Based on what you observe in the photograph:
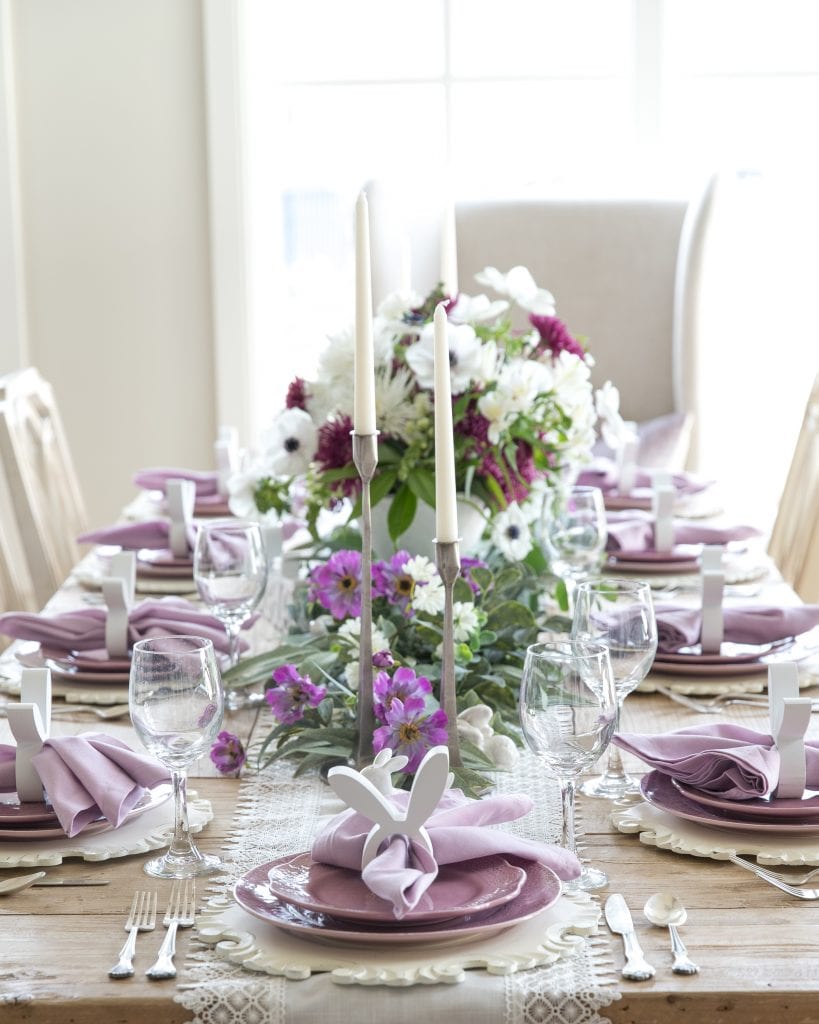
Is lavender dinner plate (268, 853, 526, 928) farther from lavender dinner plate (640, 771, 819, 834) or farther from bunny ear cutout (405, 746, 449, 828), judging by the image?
lavender dinner plate (640, 771, 819, 834)

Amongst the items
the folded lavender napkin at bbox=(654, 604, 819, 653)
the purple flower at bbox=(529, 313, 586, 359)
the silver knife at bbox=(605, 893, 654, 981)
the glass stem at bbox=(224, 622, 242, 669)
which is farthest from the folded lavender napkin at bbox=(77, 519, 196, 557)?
the silver knife at bbox=(605, 893, 654, 981)

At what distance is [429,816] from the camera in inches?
37.5

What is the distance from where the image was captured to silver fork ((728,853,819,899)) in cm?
99

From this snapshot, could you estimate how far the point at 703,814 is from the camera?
1.11 meters

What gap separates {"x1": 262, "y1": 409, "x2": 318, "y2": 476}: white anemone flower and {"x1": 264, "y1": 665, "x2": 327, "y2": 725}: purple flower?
40 centimetres

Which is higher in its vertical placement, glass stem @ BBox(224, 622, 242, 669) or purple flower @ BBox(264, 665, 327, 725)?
purple flower @ BBox(264, 665, 327, 725)

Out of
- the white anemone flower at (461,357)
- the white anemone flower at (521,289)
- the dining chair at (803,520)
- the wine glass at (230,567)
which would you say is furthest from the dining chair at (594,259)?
the wine glass at (230,567)

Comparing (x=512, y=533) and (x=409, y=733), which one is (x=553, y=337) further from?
(x=409, y=733)

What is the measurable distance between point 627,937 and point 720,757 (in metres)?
0.24

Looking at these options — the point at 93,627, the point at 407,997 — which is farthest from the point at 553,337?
the point at 407,997

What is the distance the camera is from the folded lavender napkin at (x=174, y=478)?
97.9 inches

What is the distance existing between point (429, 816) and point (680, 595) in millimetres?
999

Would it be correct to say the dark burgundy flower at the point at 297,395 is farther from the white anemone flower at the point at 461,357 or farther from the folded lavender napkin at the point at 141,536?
the folded lavender napkin at the point at 141,536

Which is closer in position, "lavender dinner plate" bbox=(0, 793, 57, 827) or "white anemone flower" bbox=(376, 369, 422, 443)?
"lavender dinner plate" bbox=(0, 793, 57, 827)
